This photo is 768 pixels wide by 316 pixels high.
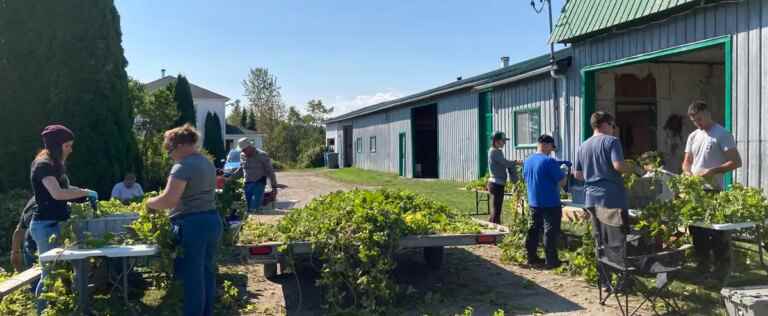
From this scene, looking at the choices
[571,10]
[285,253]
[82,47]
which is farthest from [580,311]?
[82,47]

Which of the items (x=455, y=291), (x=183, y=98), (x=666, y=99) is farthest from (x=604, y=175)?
(x=183, y=98)

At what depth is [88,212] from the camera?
569 centimetres

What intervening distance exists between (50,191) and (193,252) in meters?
1.43

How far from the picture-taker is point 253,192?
10.7 m

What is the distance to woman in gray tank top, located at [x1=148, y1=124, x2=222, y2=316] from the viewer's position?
4727 millimetres

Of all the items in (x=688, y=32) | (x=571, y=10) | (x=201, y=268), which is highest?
(x=571, y=10)

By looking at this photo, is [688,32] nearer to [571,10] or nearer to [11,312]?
[571,10]

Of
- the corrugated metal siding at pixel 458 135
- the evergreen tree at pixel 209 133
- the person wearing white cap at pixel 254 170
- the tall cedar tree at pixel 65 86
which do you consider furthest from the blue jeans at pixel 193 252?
the evergreen tree at pixel 209 133

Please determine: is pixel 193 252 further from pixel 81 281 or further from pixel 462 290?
pixel 462 290

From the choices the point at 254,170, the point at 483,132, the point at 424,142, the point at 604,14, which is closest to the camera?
the point at 254,170

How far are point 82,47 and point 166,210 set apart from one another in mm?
8137

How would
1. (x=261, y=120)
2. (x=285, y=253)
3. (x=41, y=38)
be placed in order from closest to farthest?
(x=285, y=253) < (x=41, y=38) < (x=261, y=120)

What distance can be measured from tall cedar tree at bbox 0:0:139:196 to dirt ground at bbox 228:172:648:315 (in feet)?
18.3

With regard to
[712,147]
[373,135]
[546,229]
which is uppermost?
[373,135]
